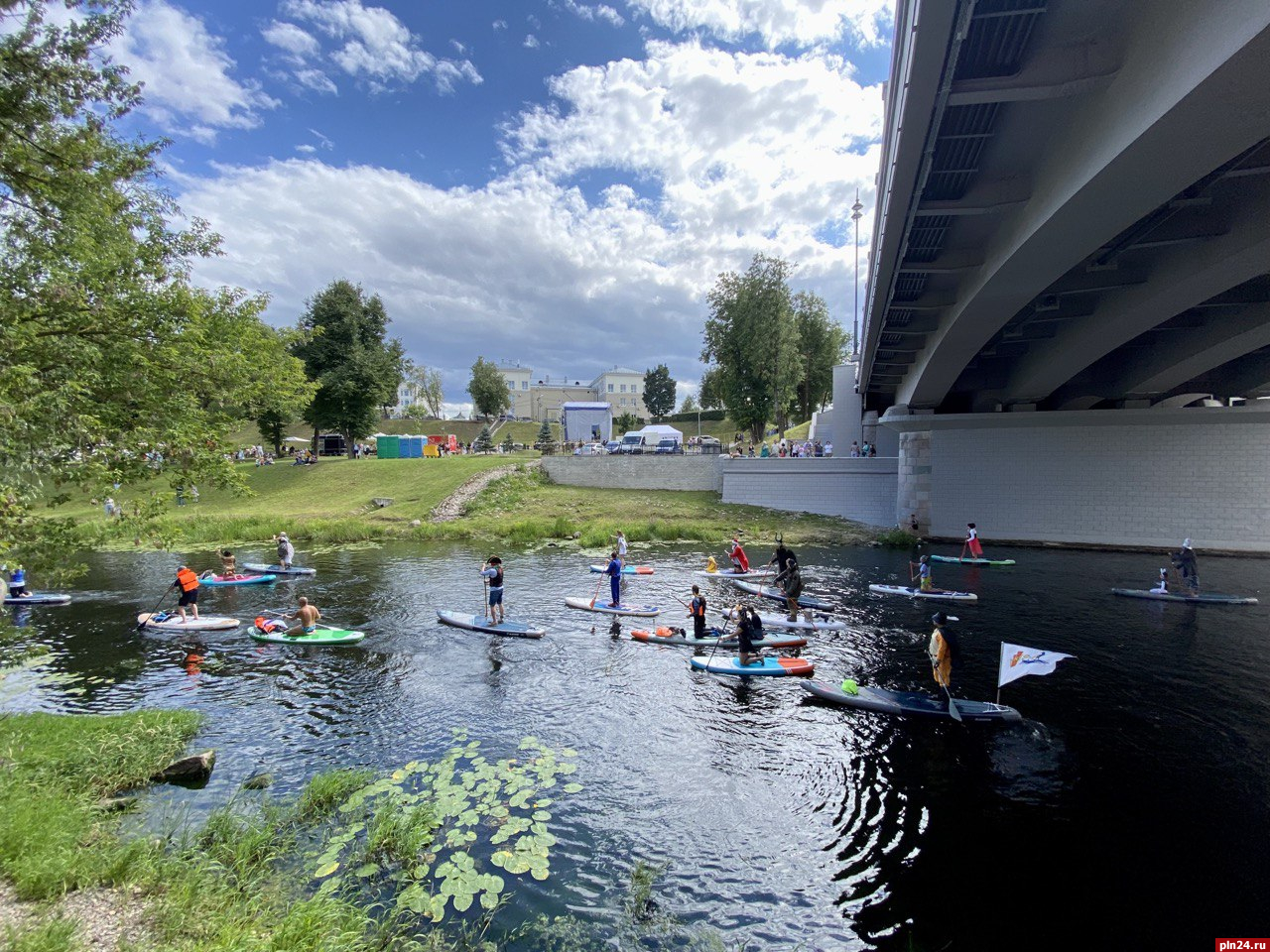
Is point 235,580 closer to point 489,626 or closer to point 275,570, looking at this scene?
point 275,570

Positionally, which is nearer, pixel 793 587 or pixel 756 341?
pixel 793 587

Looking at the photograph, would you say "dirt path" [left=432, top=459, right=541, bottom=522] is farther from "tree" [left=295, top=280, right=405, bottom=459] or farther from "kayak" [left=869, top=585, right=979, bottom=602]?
"kayak" [left=869, top=585, right=979, bottom=602]

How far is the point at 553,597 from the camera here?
21797mm

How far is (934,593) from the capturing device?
71.7 feet

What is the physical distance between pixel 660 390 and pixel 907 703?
3875 inches

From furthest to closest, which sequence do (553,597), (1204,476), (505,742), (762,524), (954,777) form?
1. (762,524)
2. (1204,476)
3. (553,597)
4. (505,742)
5. (954,777)

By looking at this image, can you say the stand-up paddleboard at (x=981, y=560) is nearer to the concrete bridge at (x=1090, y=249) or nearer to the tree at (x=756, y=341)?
the concrete bridge at (x=1090, y=249)

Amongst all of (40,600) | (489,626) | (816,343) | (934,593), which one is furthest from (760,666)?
(816,343)

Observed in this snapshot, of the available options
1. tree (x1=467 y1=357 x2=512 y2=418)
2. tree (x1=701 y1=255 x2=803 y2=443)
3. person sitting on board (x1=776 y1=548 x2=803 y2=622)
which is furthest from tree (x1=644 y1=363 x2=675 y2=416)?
person sitting on board (x1=776 y1=548 x2=803 y2=622)

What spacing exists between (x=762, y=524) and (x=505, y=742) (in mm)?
28434

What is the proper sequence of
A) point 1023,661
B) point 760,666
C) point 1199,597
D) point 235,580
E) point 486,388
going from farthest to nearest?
point 486,388, point 235,580, point 1199,597, point 760,666, point 1023,661

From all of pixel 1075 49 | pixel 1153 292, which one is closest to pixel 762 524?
pixel 1153 292

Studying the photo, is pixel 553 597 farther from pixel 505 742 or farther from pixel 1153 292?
pixel 1153 292

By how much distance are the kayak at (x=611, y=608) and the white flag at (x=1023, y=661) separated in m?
10.2
